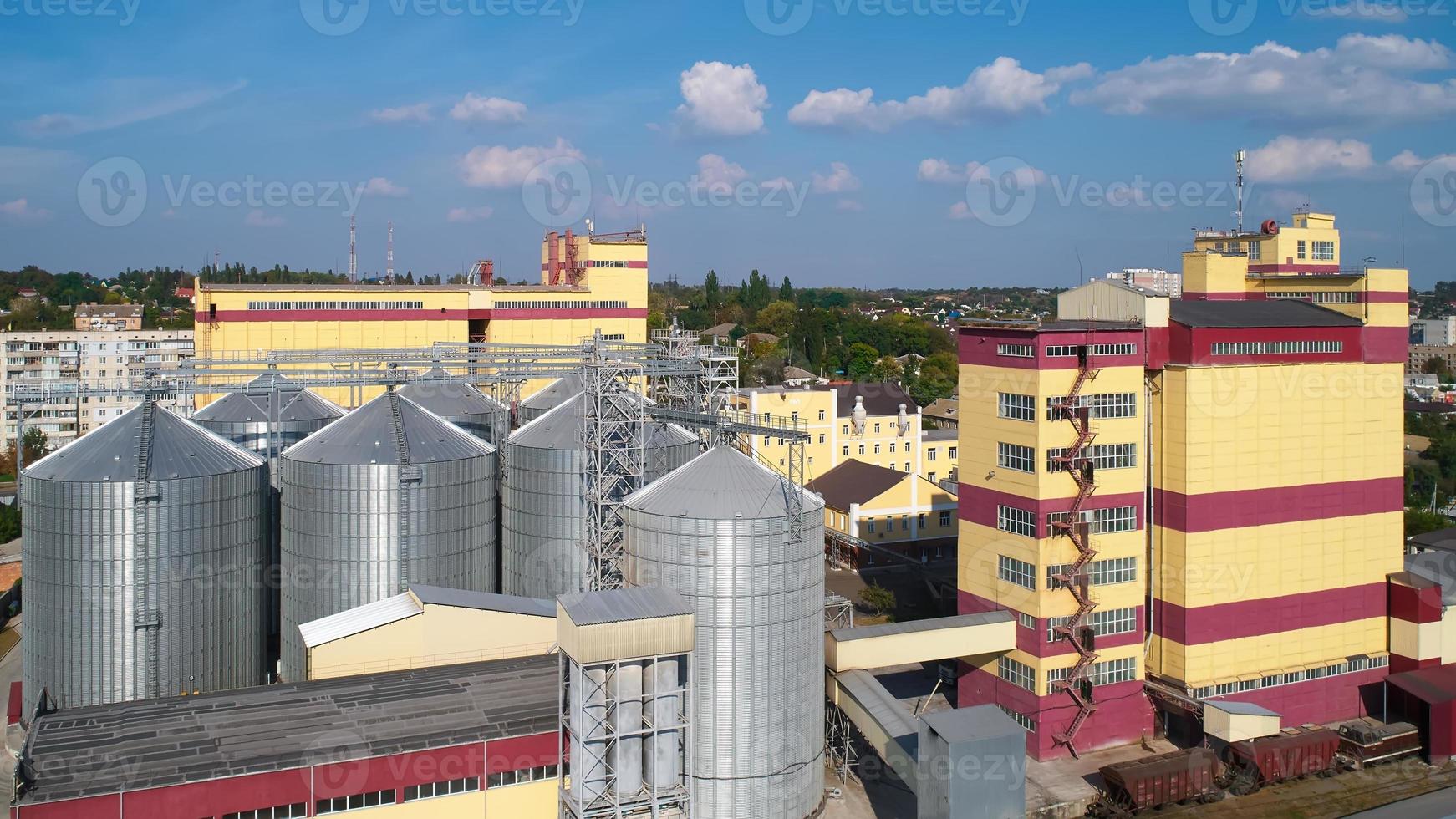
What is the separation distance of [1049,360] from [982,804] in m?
12.0

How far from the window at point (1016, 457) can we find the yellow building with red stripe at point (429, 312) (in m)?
35.1

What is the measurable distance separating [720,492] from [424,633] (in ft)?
31.4

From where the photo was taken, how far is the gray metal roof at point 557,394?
4272cm

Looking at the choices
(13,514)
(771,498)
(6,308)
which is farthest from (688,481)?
(6,308)

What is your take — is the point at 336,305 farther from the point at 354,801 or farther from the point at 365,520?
the point at 354,801

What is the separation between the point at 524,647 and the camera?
3066 cm

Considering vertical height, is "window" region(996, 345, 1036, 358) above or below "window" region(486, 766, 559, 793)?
above

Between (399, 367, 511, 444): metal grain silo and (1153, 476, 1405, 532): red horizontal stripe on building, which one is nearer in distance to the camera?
(1153, 476, 1405, 532): red horizontal stripe on building

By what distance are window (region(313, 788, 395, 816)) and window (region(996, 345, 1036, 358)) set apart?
19626 millimetres

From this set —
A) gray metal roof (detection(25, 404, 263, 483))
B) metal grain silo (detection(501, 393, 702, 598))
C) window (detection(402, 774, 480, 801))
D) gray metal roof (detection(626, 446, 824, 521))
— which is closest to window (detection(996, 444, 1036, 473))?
gray metal roof (detection(626, 446, 824, 521))

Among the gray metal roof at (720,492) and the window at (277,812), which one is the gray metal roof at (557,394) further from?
the window at (277,812)

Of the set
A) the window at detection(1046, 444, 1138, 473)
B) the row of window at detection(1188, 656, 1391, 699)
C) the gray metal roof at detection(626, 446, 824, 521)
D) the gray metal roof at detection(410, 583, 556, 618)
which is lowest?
the row of window at detection(1188, 656, 1391, 699)

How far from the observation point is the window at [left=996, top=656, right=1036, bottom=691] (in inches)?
1206

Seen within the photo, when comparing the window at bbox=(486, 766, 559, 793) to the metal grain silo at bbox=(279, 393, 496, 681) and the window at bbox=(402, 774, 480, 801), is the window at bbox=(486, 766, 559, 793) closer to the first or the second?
the window at bbox=(402, 774, 480, 801)
